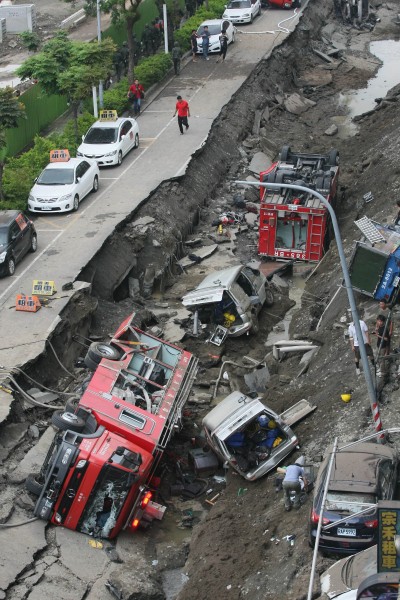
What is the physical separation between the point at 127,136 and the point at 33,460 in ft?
63.9

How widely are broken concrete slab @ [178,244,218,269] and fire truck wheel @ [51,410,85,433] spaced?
13578mm

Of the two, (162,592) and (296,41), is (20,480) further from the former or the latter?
(296,41)

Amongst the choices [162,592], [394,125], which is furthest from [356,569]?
[394,125]

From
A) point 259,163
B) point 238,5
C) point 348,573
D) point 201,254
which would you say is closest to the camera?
point 348,573

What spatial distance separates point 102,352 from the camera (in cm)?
2477

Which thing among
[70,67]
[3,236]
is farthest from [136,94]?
[3,236]

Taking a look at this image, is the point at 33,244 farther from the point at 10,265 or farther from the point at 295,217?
the point at 295,217

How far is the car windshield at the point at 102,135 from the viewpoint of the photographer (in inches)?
1571

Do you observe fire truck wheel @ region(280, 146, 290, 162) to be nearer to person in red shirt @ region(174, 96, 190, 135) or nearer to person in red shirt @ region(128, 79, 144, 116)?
person in red shirt @ region(174, 96, 190, 135)

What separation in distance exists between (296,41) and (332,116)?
9114 millimetres

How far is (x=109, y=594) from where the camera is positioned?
2059 centimetres

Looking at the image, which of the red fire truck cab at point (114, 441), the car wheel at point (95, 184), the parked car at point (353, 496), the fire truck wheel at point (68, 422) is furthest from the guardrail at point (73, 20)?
the parked car at point (353, 496)

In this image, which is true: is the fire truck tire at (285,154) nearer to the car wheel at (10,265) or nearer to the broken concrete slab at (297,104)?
the car wheel at (10,265)

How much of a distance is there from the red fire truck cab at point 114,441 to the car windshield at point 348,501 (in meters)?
4.43
